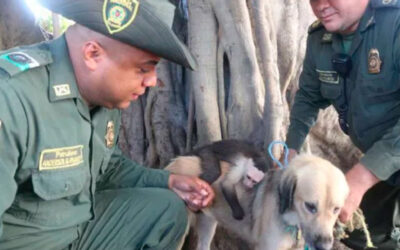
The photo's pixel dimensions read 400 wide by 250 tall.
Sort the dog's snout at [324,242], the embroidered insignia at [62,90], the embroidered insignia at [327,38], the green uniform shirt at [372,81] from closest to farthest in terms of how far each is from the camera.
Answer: the embroidered insignia at [62,90] → the dog's snout at [324,242] → the green uniform shirt at [372,81] → the embroidered insignia at [327,38]

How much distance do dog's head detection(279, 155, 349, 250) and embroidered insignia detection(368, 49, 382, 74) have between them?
701 millimetres

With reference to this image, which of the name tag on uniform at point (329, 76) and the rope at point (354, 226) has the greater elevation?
the name tag on uniform at point (329, 76)

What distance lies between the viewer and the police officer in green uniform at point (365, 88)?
2.58m

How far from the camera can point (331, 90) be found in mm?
3182

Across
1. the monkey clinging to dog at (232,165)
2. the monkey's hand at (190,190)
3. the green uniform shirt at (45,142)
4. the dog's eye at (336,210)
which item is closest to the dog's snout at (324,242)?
the dog's eye at (336,210)

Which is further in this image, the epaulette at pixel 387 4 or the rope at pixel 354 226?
the epaulette at pixel 387 4

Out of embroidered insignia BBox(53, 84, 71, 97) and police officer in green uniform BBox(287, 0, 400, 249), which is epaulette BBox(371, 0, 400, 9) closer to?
police officer in green uniform BBox(287, 0, 400, 249)

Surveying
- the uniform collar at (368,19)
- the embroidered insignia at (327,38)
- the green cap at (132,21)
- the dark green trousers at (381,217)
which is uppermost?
the green cap at (132,21)

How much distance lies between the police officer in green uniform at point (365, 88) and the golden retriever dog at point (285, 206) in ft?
0.49

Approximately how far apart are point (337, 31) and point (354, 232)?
4.66ft

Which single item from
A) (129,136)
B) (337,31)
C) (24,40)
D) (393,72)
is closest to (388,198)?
(393,72)

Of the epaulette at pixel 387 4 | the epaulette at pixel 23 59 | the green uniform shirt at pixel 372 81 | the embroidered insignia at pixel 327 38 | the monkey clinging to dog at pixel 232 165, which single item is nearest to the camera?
the epaulette at pixel 23 59

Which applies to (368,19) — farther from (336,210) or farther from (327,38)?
(336,210)

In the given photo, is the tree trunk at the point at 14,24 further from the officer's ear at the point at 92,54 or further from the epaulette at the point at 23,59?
the officer's ear at the point at 92,54
